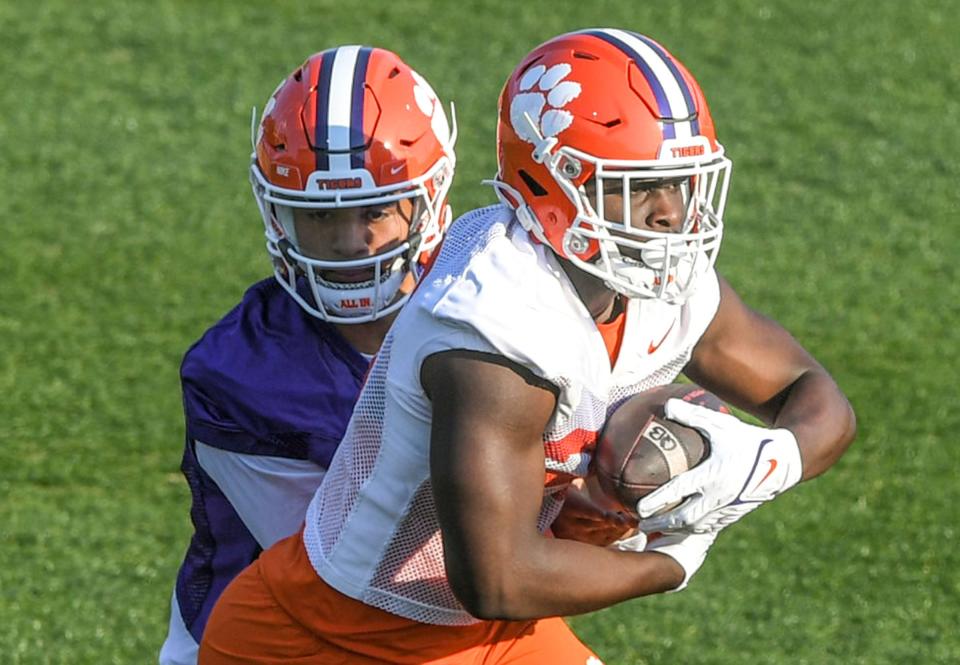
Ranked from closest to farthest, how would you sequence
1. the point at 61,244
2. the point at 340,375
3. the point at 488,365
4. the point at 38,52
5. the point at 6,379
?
the point at 488,365
the point at 340,375
the point at 6,379
the point at 61,244
the point at 38,52

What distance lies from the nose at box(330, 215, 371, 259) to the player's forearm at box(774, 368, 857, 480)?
42.3 inches

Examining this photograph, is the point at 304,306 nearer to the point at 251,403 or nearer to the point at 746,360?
the point at 251,403

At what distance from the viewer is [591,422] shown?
10.7ft

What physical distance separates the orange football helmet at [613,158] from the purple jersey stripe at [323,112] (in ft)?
2.86

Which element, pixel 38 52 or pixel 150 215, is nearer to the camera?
pixel 150 215

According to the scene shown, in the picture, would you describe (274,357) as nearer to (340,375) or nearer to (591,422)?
(340,375)

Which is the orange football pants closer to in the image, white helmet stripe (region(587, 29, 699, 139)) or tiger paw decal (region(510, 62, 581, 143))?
tiger paw decal (region(510, 62, 581, 143))

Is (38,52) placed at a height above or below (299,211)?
below

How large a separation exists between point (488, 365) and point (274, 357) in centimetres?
Result: 111

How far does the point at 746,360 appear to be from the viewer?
12.1ft

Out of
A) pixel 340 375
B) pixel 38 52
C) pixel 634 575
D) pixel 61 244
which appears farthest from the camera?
pixel 38 52

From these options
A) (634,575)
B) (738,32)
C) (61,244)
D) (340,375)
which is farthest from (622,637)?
(738,32)

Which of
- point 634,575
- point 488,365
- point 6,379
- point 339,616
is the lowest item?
point 6,379

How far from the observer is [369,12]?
956cm
